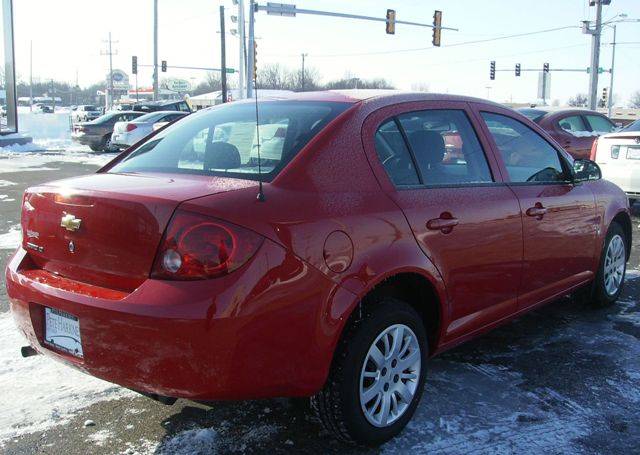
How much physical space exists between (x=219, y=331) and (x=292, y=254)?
1.34ft

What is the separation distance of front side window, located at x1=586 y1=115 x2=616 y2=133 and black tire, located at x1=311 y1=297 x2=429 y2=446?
1115cm

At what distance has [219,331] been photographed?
2332 millimetres

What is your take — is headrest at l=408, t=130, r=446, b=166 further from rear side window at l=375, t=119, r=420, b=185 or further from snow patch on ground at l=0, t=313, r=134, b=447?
snow patch on ground at l=0, t=313, r=134, b=447

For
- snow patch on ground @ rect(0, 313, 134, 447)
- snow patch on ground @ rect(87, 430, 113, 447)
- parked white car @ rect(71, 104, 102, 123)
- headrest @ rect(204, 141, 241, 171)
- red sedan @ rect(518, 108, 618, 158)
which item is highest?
parked white car @ rect(71, 104, 102, 123)

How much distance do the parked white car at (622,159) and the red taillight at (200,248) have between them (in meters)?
7.73

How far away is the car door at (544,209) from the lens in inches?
150

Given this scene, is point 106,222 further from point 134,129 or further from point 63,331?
point 134,129

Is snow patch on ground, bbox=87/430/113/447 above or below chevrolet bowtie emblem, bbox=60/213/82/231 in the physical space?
below

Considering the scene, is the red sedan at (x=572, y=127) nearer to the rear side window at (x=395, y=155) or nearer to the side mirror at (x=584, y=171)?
the side mirror at (x=584, y=171)

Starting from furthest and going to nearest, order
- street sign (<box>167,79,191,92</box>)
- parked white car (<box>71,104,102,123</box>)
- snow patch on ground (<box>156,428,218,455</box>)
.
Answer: street sign (<box>167,79,191,92</box>)
parked white car (<box>71,104,102,123</box>)
snow patch on ground (<box>156,428,218,455</box>)

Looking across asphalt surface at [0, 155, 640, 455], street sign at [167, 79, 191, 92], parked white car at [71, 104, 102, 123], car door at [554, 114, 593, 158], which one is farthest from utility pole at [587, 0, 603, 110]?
street sign at [167, 79, 191, 92]

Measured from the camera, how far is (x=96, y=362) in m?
2.56

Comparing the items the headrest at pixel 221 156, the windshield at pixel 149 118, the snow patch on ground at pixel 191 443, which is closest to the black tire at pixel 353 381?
the snow patch on ground at pixel 191 443

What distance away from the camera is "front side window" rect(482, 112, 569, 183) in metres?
3.88
